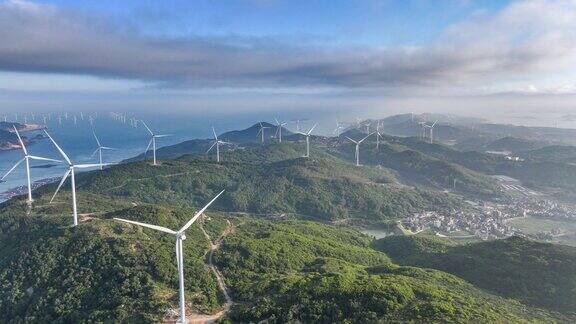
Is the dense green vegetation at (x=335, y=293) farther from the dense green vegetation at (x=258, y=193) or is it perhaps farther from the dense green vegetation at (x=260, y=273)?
the dense green vegetation at (x=258, y=193)

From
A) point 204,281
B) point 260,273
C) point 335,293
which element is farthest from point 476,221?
point 204,281

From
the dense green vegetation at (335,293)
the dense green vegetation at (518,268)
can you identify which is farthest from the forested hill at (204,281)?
the dense green vegetation at (518,268)

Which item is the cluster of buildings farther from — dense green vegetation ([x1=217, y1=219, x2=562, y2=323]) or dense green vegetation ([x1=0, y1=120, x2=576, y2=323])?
dense green vegetation ([x1=217, y1=219, x2=562, y2=323])

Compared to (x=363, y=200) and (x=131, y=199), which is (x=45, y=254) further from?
(x=363, y=200)

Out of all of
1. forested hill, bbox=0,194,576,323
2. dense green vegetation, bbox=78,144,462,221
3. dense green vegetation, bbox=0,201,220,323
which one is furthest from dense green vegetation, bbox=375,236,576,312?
dense green vegetation, bbox=78,144,462,221

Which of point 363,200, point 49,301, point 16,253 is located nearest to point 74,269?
point 49,301

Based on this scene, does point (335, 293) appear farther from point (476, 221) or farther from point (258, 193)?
point (476, 221)
